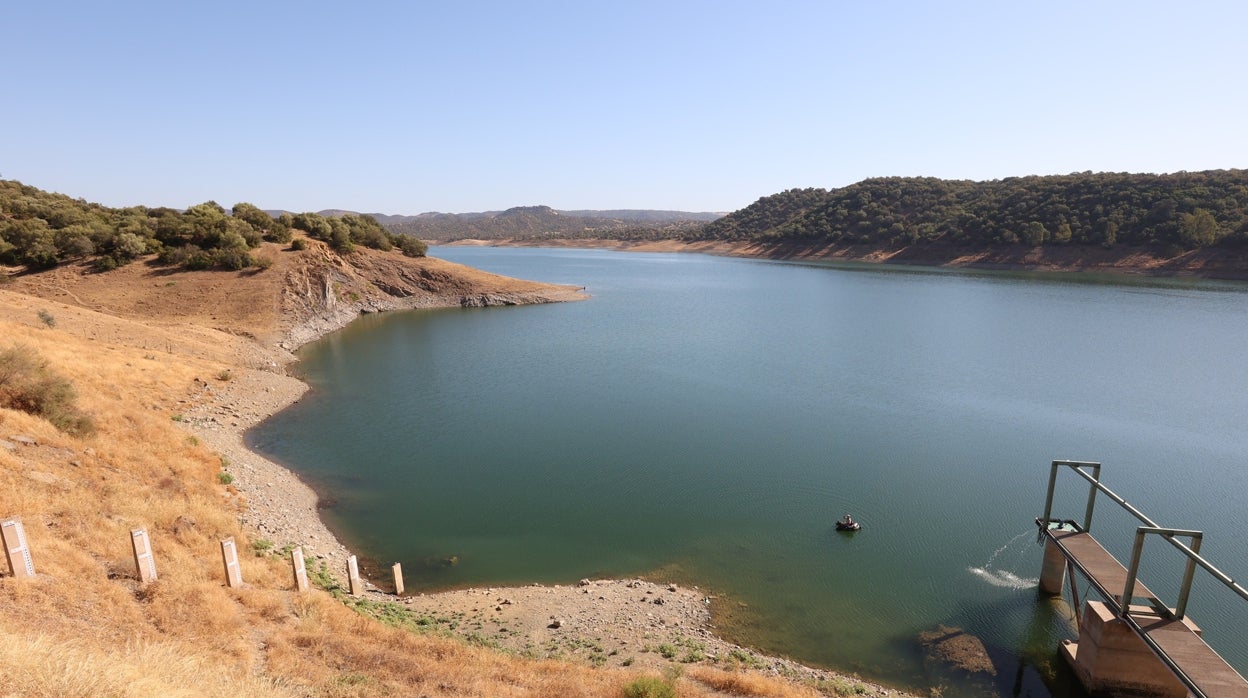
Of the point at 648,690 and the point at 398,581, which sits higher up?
the point at 648,690

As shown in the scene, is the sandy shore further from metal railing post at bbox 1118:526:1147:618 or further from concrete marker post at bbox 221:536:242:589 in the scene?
metal railing post at bbox 1118:526:1147:618

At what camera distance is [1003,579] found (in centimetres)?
1470

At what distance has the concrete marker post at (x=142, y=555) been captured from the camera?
31.2 feet

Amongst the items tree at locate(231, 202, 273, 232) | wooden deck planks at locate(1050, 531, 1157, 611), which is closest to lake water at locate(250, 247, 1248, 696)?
wooden deck planks at locate(1050, 531, 1157, 611)

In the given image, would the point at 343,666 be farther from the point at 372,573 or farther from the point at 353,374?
the point at 353,374

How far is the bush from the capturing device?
14484mm

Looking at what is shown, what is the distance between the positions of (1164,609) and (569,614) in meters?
10.7

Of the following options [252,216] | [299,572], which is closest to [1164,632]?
[299,572]

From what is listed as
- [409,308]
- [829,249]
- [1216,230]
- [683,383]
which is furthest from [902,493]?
[829,249]

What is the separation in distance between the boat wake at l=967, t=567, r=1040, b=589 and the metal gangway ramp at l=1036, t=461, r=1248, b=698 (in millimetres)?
1385

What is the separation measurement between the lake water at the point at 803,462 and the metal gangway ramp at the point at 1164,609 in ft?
5.66

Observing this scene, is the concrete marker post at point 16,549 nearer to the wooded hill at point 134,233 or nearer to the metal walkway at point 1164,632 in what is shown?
the metal walkway at point 1164,632

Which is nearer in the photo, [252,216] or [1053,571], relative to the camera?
[1053,571]

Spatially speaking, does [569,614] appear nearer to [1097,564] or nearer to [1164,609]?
[1097,564]
